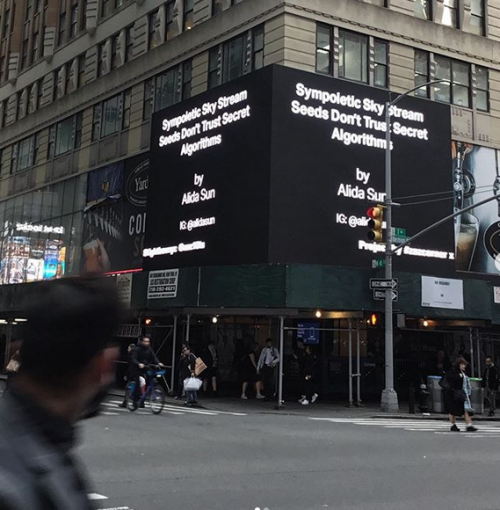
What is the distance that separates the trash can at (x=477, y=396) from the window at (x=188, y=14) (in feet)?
62.9

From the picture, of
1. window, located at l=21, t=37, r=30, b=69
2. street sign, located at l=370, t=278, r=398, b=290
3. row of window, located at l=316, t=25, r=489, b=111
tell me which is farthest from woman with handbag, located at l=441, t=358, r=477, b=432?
window, located at l=21, t=37, r=30, b=69

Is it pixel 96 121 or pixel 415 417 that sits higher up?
pixel 96 121

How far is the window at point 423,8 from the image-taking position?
→ 2747 cm

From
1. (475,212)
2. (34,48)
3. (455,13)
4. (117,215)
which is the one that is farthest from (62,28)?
(475,212)

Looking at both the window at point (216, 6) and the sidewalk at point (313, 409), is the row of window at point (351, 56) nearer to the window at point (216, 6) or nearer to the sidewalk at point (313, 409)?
the window at point (216, 6)

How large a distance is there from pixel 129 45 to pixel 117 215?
9026 mm

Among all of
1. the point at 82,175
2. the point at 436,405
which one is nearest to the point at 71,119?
the point at 82,175

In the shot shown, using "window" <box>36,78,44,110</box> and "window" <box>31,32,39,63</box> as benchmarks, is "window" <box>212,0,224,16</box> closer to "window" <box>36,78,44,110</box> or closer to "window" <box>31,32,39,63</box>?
"window" <box>36,78,44,110</box>

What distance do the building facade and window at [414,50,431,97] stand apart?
62 millimetres

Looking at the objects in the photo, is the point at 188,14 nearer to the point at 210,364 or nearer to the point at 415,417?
the point at 210,364

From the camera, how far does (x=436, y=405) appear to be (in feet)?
68.7

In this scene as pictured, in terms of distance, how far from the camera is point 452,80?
2825 centimetres

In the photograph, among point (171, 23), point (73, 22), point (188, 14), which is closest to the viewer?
point (188, 14)

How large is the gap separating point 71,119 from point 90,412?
123ft
